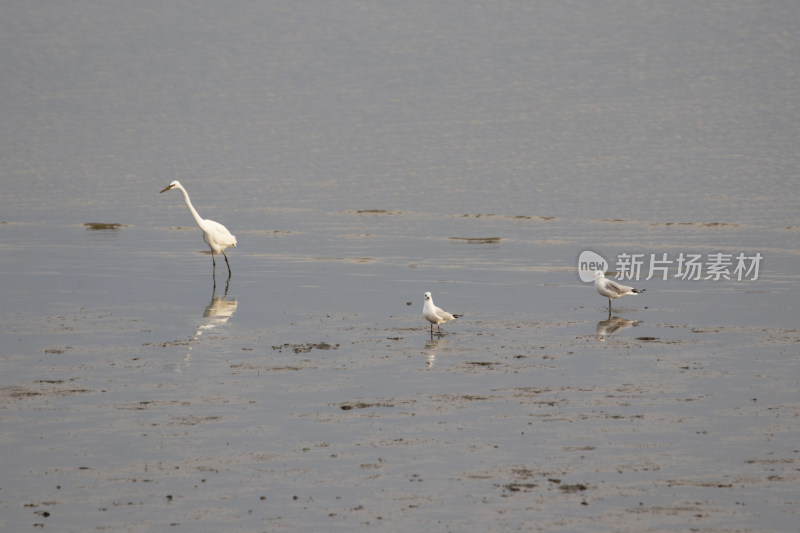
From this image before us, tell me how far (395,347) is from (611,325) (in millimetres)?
5007

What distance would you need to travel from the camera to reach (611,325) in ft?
77.9

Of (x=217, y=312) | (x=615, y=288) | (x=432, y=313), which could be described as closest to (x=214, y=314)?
(x=217, y=312)

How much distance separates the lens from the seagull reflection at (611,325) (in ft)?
74.4

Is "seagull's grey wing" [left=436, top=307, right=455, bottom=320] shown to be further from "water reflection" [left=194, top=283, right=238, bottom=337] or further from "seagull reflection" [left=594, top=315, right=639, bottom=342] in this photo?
"water reflection" [left=194, top=283, right=238, bottom=337]

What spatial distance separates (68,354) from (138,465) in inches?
275

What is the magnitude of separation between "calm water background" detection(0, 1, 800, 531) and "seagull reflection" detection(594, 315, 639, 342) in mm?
417

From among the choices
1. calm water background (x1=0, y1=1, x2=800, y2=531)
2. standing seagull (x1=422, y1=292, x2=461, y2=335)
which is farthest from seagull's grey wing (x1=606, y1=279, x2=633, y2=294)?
standing seagull (x1=422, y1=292, x2=461, y2=335)

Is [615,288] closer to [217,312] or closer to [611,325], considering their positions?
[611,325]

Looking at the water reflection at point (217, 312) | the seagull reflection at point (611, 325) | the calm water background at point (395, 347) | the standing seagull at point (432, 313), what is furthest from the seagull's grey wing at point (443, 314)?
the water reflection at point (217, 312)

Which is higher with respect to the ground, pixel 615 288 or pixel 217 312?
pixel 615 288

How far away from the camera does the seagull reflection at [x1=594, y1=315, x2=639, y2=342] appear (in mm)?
22672

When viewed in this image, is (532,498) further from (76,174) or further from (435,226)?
(76,174)

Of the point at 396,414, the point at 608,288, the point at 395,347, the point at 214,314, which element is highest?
the point at 608,288

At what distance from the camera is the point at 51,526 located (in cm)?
1201
